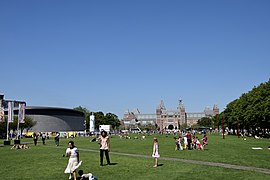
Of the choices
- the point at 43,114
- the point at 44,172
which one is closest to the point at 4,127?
the point at 43,114

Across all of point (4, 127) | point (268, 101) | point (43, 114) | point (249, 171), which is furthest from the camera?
Answer: point (43, 114)

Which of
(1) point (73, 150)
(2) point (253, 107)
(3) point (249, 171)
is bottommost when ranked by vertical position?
(3) point (249, 171)

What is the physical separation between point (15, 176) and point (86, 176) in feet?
16.1

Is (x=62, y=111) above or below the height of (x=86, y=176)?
above

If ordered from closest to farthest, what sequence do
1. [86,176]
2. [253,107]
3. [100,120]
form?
1. [86,176]
2. [253,107]
3. [100,120]

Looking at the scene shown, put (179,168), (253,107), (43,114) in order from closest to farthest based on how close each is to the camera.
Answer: (179,168)
(253,107)
(43,114)

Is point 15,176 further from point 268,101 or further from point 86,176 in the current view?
point 268,101

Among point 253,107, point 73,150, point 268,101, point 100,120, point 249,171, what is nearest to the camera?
point 73,150

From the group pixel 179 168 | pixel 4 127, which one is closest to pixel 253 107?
pixel 179 168

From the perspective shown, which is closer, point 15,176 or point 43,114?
point 15,176

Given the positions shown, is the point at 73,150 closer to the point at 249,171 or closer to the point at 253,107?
the point at 249,171

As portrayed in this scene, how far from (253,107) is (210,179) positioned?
210 feet

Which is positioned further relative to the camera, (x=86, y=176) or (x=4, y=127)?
(x=4, y=127)

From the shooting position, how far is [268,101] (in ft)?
219
